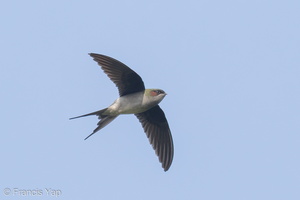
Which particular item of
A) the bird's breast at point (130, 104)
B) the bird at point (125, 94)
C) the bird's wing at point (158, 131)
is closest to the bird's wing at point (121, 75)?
the bird at point (125, 94)

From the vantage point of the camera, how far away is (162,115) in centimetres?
1173

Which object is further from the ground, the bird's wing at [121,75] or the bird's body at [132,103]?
the bird's wing at [121,75]

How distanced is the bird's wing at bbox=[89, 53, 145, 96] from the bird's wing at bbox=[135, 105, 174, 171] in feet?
2.49

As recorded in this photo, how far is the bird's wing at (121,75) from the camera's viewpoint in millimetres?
10719

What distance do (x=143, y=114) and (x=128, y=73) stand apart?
110 centimetres

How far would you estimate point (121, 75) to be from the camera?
35.8ft

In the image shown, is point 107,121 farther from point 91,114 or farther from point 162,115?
point 162,115

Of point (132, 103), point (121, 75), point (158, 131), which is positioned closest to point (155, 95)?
point (132, 103)

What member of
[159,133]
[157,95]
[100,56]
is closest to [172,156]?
[159,133]

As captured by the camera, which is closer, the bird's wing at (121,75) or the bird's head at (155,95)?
the bird's wing at (121,75)

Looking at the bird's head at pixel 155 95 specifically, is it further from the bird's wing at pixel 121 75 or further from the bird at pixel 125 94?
the bird's wing at pixel 121 75

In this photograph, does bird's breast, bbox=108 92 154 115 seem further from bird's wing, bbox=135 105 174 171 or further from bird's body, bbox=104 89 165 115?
bird's wing, bbox=135 105 174 171

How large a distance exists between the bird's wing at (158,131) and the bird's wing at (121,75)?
2.49 ft

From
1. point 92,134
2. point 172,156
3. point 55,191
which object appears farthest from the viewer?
point 172,156
